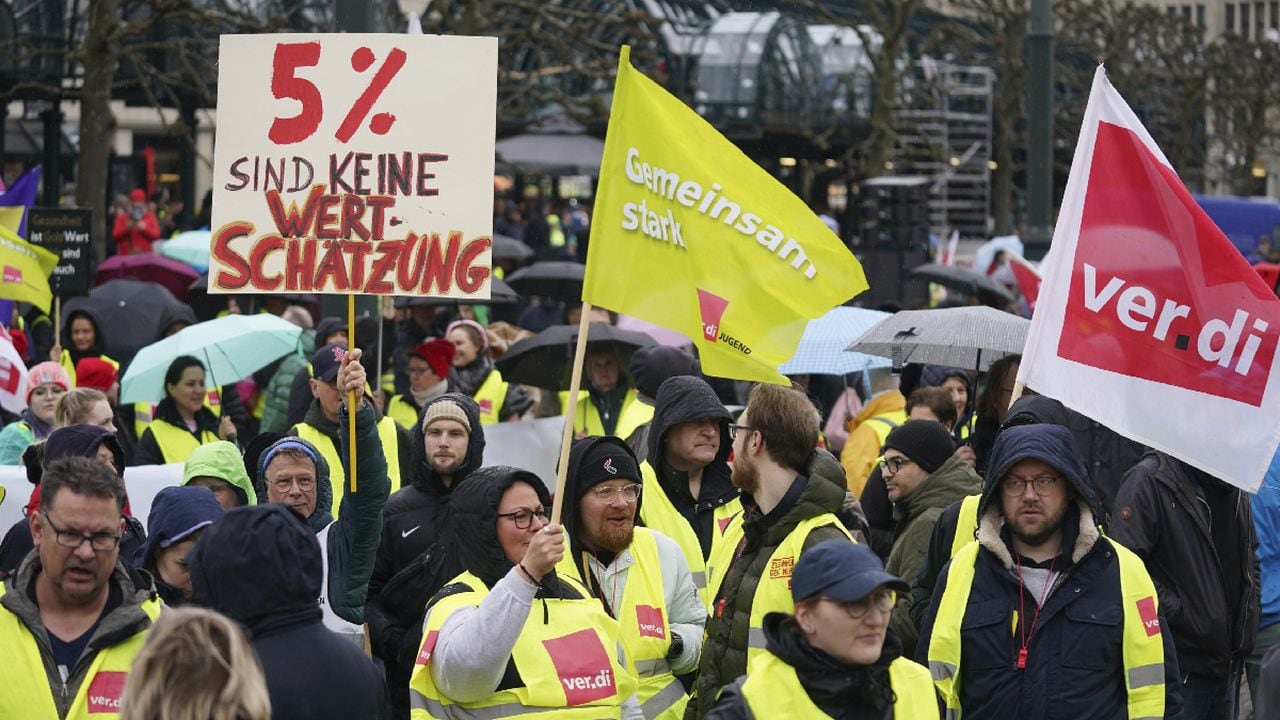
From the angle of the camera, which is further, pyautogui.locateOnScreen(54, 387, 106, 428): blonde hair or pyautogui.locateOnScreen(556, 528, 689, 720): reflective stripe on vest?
pyautogui.locateOnScreen(54, 387, 106, 428): blonde hair

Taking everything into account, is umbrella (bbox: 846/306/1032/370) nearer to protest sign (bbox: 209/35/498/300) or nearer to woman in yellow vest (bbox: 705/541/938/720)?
protest sign (bbox: 209/35/498/300)

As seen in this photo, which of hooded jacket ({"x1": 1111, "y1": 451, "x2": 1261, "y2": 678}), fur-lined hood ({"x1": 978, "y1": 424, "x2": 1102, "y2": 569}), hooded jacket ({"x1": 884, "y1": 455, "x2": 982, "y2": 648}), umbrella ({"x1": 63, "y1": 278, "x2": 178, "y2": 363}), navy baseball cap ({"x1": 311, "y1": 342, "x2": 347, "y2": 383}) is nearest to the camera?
fur-lined hood ({"x1": 978, "y1": 424, "x2": 1102, "y2": 569})

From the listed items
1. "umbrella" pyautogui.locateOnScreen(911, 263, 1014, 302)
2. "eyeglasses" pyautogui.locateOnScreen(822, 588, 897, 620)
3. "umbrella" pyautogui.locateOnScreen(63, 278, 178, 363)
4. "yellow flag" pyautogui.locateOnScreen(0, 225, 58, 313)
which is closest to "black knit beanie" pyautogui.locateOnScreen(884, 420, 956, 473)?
"eyeglasses" pyautogui.locateOnScreen(822, 588, 897, 620)

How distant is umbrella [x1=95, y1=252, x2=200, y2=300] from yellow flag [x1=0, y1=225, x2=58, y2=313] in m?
5.54

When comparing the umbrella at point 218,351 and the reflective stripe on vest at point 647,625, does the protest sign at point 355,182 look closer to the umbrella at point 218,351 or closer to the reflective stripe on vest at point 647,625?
the reflective stripe on vest at point 647,625

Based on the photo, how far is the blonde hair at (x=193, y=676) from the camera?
362 cm

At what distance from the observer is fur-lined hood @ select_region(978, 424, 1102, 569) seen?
5.52m

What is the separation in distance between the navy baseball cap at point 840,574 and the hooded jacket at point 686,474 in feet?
8.32

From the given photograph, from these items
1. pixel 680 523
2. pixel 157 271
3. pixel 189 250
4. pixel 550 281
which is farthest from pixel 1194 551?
pixel 189 250

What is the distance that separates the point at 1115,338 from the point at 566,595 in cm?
230

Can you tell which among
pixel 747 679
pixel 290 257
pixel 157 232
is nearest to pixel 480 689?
pixel 747 679

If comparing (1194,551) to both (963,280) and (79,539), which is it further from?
(963,280)

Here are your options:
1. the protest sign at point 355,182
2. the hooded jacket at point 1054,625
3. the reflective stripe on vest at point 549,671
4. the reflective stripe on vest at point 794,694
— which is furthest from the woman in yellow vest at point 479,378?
the reflective stripe on vest at point 794,694

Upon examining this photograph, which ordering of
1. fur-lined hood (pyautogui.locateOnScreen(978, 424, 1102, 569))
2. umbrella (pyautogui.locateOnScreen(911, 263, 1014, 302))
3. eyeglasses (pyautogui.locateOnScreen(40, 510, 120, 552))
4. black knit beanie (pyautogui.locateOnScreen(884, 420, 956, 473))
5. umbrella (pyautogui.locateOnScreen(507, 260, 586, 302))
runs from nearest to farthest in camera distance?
eyeglasses (pyautogui.locateOnScreen(40, 510, 120, 552))
fur-lined hood (pyautogui.locateOnScreen(978, 424, 1102, 569))
black knit beanie (pyautogui.locateOnScreen(884, 420, 956, 473))
umbrella (pyautogui.locateOnScreen(507, 260, 586, 302))
umbrella (pyautogui.locateOnScreen(911, 263, 1014, 302))
